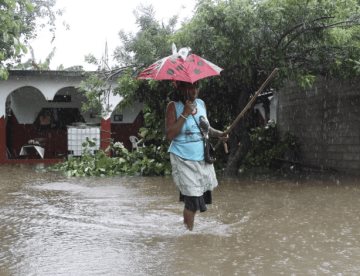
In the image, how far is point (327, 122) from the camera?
39.4 feet

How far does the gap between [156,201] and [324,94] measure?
6.50 meters

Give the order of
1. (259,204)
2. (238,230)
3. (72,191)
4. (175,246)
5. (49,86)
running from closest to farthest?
(175,246)
(238,230)
(259,204)
(72,191)
(49,86)

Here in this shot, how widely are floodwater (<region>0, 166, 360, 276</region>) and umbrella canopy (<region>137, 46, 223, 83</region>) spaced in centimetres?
153

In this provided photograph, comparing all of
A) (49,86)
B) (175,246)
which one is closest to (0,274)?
(175,246)

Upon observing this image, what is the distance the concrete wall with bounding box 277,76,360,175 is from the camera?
10.9 m

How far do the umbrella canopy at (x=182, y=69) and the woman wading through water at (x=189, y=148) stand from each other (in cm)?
16

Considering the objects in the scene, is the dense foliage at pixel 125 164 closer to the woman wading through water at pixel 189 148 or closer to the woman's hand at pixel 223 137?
the woman's hand at pixel 223 137

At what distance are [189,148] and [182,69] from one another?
73cm

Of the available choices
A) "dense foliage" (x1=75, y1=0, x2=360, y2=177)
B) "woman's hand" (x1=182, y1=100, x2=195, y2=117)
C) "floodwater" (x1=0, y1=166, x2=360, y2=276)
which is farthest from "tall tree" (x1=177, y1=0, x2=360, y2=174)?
"woman's hand" (x1=182, y1=100, x2=195, y2=117)

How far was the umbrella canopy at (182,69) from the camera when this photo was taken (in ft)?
14.4

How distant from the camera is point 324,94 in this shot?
478 inches

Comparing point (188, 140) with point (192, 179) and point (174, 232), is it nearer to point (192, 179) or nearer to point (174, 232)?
point (192, 179)

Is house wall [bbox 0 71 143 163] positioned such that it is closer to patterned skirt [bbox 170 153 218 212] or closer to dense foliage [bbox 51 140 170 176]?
dense foliage [bbox 51 140 170 176]

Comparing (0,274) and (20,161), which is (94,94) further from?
(0,274)
